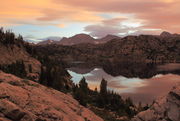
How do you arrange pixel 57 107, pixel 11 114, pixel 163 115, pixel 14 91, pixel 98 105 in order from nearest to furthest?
pixel 11 114 < pixel 14 91 < pixel 57 107 < pixel 163 115 < pixel 98 105

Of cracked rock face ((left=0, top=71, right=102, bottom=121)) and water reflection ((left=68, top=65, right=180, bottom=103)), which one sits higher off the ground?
cracked rock face ((left=0, top=71, right=102, bottom=121))

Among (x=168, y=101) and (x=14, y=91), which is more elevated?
(x=14, y=91)

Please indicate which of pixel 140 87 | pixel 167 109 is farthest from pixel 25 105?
pixel 140 87

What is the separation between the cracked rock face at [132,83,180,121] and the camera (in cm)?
2005

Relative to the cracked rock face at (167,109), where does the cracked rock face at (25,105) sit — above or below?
above

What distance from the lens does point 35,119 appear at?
15273 mm

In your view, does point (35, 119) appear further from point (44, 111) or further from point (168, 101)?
point (168, 101)

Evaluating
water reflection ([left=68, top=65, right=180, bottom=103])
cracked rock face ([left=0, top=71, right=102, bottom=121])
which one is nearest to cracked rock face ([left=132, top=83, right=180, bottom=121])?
cracked rock face ([left=0, top=71, right=102, bottom=121])

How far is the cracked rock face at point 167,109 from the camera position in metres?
20.0

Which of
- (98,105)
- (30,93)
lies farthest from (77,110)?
(98,105)

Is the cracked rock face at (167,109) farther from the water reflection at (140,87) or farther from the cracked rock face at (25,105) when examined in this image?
the water reflection at (140,87)

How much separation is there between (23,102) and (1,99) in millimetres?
1543

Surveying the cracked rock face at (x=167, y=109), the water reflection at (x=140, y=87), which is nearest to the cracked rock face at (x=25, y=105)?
the cracked rock face at (x=167, y=109)

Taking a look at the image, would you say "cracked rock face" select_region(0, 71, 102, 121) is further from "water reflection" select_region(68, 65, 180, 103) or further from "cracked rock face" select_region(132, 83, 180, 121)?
"water reflection" select_region(68, 65, 180, 103)
